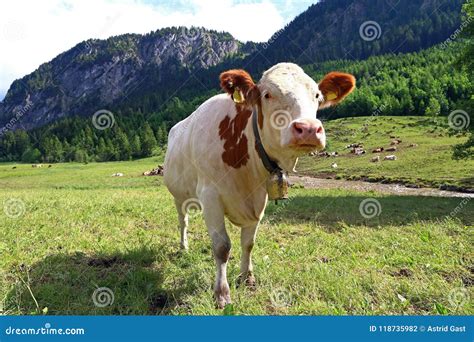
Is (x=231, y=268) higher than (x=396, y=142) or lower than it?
higher

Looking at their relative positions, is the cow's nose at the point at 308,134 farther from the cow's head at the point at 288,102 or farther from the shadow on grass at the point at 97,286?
the shadow on grass at the point at 97,286

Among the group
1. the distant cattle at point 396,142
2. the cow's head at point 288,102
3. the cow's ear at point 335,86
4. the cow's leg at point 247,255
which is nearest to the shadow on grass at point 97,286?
the cow's leg at point 247,255

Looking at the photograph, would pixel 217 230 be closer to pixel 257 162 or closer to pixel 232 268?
pixel 257 162

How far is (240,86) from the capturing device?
4.30 m

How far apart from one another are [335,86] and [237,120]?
1.36 metres

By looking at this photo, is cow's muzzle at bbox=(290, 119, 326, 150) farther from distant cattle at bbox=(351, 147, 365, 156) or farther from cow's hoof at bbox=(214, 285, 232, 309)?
distant cattle at bbox=(351, 147, 365, 156)

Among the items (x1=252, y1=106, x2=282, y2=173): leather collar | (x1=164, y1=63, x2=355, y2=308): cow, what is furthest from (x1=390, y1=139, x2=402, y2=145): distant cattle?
(x1=252, y1=106, x2=282, y2=173): leather collar

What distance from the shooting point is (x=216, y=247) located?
468cm

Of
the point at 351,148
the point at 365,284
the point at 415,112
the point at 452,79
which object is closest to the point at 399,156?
the point at 351,148

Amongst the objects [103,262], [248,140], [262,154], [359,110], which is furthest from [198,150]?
[359,110]

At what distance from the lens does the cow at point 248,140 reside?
374 cm

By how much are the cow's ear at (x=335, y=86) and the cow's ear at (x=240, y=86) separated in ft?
2.95

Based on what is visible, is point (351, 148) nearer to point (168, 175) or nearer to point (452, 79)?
point (168, 175)

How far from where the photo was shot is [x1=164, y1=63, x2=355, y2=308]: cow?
12.3ft
